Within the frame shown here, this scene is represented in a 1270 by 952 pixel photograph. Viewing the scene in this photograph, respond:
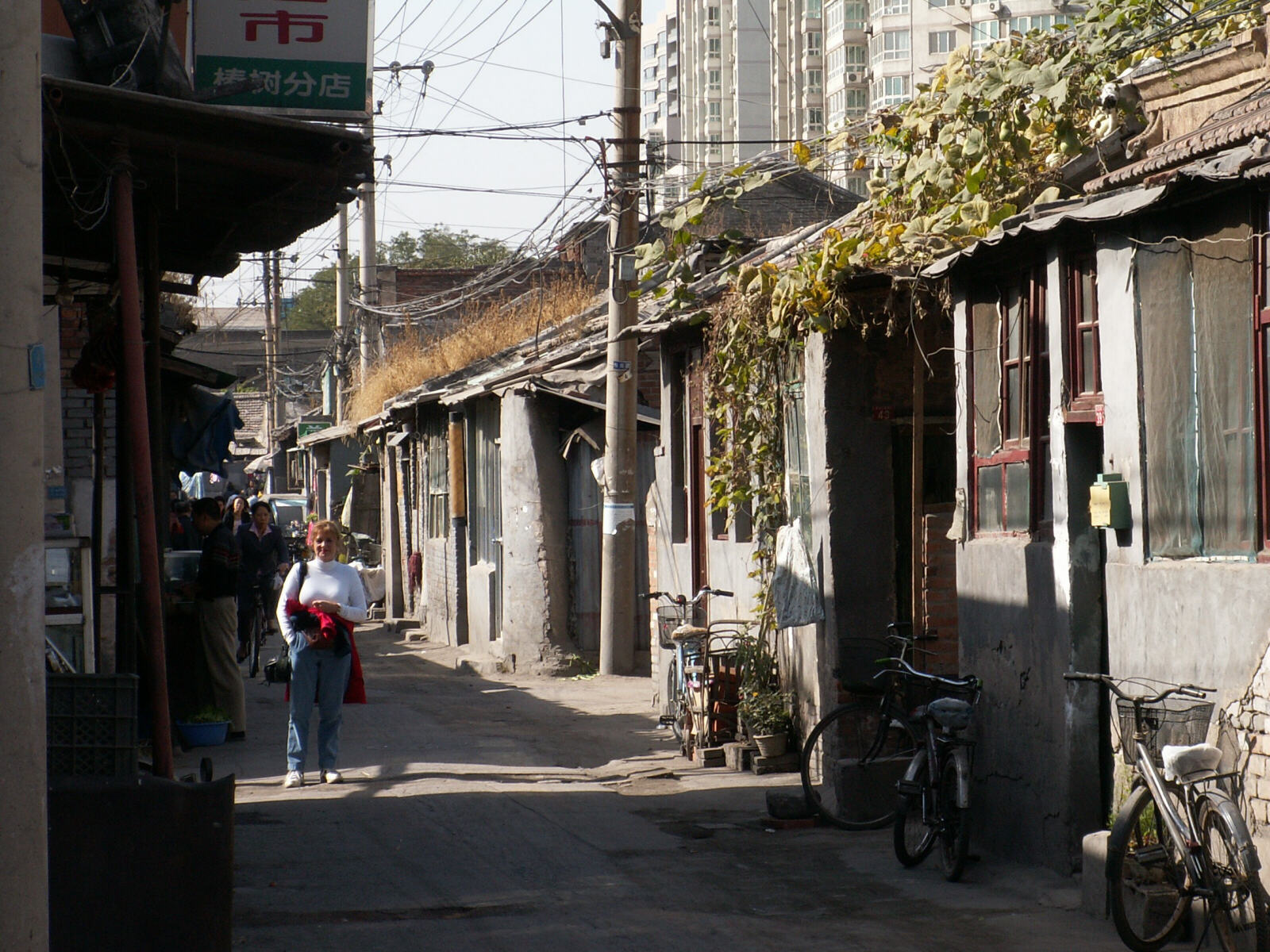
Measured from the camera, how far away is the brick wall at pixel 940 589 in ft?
32.6

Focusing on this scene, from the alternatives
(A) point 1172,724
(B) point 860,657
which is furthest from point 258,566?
(A) point 1172,724

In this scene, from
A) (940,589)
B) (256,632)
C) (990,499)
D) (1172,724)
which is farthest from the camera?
(256,632)

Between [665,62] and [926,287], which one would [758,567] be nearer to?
[926,287]

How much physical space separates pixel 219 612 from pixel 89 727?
657 centimetres

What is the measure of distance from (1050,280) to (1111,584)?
162 cm

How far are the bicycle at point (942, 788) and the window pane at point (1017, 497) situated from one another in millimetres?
915

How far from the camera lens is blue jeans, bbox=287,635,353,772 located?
10125 mm

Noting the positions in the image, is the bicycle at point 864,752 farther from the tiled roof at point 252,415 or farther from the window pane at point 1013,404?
the tiled roof at point 252,415

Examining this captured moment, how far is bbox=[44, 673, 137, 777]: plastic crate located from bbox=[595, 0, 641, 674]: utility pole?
9.30 meters

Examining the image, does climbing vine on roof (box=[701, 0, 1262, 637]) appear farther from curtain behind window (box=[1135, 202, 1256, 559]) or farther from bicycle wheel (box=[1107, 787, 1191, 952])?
bicycle wheel (box=[1107, 787, 1191, 952])

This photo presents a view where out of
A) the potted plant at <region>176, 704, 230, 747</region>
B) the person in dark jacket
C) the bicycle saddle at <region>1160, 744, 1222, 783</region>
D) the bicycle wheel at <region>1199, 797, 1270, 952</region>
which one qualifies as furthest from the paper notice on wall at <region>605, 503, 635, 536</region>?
the bicycle wheel at <region>1199, 797, 1270, 952</region>

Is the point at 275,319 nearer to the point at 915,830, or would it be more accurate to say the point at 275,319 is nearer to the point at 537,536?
the point at 537,536

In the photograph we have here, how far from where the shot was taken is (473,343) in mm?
27375

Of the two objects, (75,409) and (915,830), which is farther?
(75,409)
